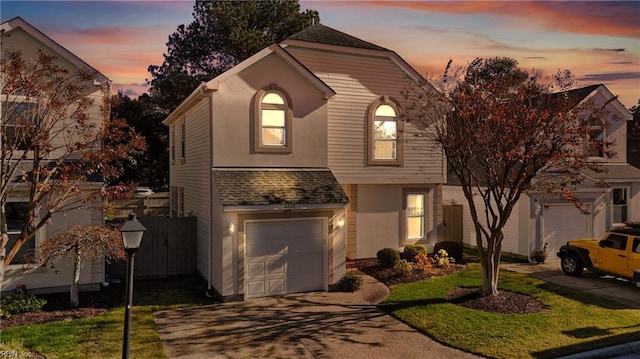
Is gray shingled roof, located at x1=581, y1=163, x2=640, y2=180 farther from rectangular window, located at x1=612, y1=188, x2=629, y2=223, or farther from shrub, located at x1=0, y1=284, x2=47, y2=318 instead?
shrub, located at x1=0, y1=284, x2=47, y2=318

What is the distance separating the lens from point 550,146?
12031 mm

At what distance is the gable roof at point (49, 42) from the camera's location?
1237cm

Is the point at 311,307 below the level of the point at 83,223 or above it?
below

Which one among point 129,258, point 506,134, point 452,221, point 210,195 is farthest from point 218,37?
point 129,258

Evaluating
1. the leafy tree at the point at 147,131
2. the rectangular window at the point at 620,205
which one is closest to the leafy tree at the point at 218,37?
the leafy tree at the point at 147,131

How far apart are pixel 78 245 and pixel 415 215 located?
12658 millimetres

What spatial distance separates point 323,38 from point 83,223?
36.9 ft

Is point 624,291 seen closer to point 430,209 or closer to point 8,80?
point 430,209

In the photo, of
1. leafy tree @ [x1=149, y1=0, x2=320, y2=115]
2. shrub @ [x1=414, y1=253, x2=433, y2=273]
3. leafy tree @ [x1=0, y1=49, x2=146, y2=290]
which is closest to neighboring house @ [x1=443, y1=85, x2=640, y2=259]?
shrub @ [x1=414, y1=253, x2=433, y2=273]

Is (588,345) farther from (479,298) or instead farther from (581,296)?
(581,296)

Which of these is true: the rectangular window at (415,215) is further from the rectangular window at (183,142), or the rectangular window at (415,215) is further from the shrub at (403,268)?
the rectangular window at (183,142)

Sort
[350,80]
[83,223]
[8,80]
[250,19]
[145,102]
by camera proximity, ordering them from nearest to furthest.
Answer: [8,80], [83,223], [350,80], [250,19], [145,102]

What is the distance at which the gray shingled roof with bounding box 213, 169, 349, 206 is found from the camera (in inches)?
505

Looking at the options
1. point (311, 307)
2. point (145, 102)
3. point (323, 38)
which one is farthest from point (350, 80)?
point (145, 102)
